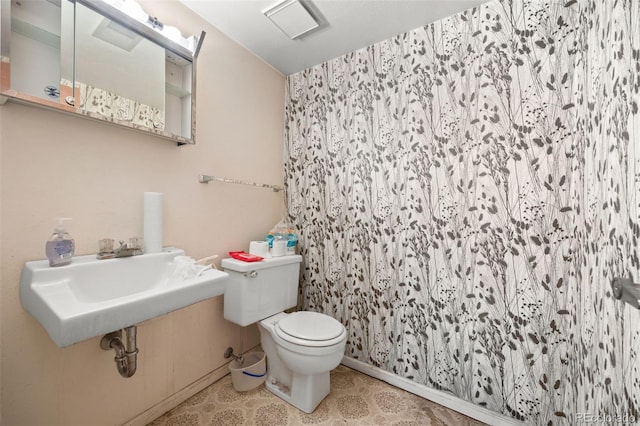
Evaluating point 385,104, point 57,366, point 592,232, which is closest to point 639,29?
point 592,232

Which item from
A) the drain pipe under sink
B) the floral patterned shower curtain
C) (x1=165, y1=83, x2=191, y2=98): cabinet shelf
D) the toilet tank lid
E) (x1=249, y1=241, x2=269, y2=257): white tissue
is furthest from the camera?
(x1=249, y1=241, x2=269, y2=257): white tissue

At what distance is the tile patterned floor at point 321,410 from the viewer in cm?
137

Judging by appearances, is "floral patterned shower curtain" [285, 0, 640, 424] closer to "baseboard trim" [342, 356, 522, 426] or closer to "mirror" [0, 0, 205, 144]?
"baseboard trim" [342, 356, 522, 426]

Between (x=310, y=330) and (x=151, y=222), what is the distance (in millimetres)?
1002

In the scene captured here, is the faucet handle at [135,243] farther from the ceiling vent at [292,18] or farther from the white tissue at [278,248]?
the ceiling vent at [292,18]

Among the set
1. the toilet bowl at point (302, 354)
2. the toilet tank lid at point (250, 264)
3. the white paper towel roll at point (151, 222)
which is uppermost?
the white paper towel roll at point (151, 222)

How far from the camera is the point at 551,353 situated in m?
1.25

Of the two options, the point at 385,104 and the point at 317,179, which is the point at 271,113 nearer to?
the point at 317,179

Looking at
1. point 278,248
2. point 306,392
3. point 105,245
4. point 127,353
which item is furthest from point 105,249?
point 306,392

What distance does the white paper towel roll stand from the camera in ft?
4.10

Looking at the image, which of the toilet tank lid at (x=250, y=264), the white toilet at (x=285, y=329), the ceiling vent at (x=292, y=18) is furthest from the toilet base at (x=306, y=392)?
the ceiling vent at (x=292, y=18)

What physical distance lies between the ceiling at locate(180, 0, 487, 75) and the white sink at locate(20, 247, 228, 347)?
55.3 inches

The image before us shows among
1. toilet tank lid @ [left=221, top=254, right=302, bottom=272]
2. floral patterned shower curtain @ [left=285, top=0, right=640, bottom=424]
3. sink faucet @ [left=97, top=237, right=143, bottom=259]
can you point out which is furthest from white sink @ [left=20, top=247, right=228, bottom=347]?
floral patterned shower curtain @ [left=285, top=0, right=640, bottom=424]

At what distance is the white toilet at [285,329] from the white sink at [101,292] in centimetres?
46
